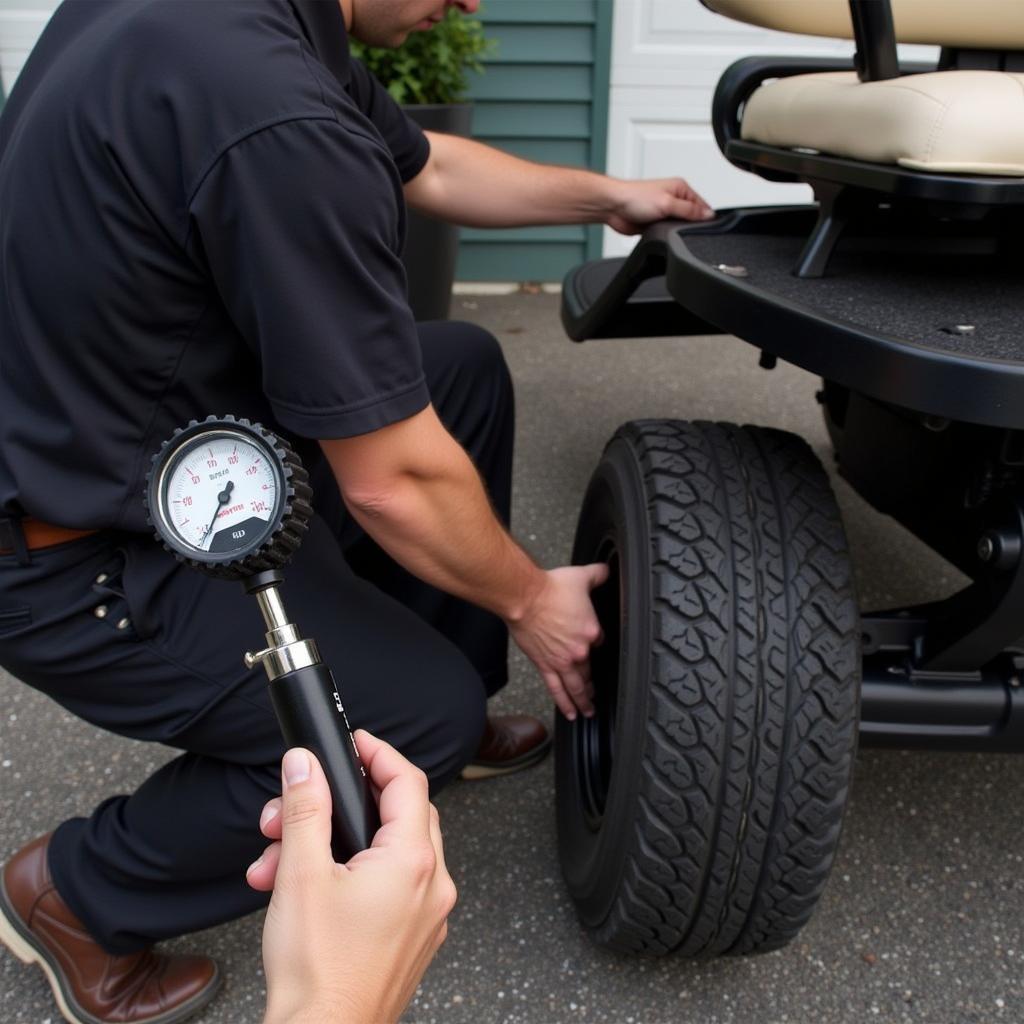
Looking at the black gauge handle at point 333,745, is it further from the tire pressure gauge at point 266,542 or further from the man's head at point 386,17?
the man's head at point 386,17

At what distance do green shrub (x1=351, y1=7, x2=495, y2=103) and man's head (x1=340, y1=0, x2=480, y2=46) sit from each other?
6.75 ft

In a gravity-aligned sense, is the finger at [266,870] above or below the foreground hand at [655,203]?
→ below

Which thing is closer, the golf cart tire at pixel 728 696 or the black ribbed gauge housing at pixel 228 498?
the black ribbed gauge housing at pixel 228 498

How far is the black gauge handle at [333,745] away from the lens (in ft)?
2.43

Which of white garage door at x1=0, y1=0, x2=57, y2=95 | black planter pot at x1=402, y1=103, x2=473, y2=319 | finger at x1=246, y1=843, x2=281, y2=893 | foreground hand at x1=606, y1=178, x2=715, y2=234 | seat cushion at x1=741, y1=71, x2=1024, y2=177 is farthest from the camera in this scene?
white garage door at x1=0, y1=0, x2=57, y2=95

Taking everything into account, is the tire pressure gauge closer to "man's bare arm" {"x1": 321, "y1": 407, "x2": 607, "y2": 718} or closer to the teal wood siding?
"man's bare arm" {"x1": 321, "y1": 407, "x2": 607, "y2": 718}

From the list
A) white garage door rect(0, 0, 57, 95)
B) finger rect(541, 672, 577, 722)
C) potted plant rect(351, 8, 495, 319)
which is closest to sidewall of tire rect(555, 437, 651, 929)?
finger rect(541, 672, 577, 722)

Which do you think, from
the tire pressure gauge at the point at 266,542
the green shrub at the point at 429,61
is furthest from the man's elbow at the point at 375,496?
the green shrub at the point at 429,61

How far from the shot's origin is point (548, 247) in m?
4.63

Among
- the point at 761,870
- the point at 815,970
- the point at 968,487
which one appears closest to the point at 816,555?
the point at 968,487

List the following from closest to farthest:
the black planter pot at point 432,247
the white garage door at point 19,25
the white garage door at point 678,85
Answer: the black planter pot at point 432,247 < the white garage door at point 19,25 < the white garage door at point 678,85

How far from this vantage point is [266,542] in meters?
0.80

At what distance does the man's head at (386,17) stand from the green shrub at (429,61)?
2.06 metres

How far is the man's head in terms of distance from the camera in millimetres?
1325
